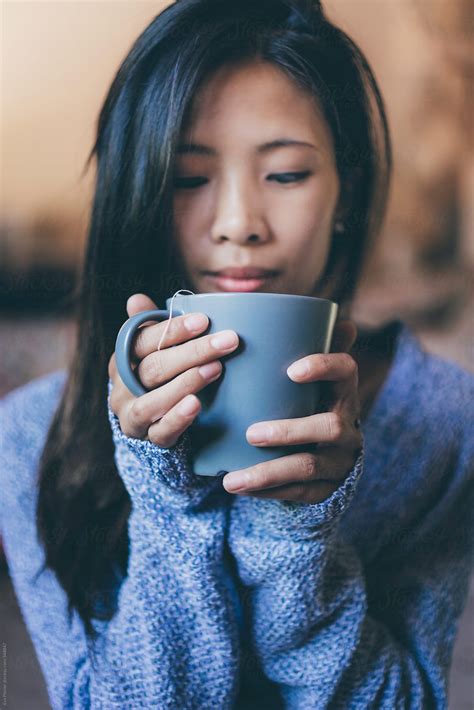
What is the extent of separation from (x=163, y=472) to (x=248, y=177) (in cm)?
22

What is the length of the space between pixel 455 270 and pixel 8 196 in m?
0.80

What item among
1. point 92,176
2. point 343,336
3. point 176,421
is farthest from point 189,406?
point 92,176

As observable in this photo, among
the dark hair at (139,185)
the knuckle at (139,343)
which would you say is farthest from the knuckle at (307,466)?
the dark hair at (139,185)

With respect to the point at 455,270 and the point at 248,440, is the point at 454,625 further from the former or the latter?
the point at 455,270

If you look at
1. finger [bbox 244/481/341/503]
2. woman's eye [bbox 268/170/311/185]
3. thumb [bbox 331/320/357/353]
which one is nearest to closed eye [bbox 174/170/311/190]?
woman's eye [bbox 268/170/311/185]

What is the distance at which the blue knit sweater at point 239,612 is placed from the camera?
0.37 meters

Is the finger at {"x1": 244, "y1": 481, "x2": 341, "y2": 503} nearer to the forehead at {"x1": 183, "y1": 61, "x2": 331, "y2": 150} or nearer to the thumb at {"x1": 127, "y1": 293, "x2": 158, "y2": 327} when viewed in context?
the thumb at {"x1": 127, "y1": 293, "x2": 158, "y2": 327}

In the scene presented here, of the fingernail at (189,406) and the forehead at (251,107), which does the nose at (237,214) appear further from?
the fingernail at (189,406)

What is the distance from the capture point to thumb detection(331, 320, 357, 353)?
1.40 ft

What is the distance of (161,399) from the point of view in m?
0.32

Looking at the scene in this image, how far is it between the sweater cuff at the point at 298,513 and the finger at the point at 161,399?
93mm

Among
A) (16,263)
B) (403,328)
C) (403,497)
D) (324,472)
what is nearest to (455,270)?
(403,328)

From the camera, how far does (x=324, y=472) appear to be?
1.14ft

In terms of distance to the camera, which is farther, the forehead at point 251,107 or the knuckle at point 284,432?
the forehead at point 251,107
